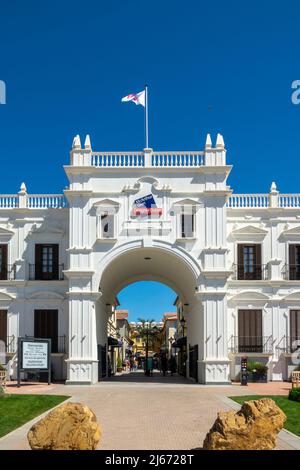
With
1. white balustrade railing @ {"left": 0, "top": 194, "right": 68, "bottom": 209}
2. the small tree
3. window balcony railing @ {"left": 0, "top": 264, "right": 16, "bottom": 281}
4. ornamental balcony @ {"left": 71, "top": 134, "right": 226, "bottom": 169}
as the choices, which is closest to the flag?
ornamental balcony @ {"left": 71, "top": 134, "right": 226, "bottom": 169}

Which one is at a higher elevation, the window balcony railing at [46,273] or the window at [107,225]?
the window at [107,225]

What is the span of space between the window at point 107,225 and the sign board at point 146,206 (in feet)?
4.38

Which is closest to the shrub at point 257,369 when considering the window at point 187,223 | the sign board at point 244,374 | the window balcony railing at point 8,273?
the sign board at point 244,374

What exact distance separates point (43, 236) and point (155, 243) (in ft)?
24.1

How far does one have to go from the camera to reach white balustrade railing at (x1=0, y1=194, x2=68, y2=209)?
40.2m

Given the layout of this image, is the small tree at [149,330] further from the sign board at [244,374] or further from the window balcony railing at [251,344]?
the sign board at [244,374]

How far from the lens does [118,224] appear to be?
1462 inches

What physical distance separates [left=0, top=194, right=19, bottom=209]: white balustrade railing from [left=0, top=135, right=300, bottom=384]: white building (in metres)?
0.09

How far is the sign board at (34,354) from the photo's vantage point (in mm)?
34281

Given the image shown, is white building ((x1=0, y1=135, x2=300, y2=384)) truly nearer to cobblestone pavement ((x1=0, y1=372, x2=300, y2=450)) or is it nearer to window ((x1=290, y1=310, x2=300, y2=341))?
window ((x1=290, y1=310, x2=300, y2=341))

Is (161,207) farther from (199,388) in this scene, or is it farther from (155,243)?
(199,388)

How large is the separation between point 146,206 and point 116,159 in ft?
10.7

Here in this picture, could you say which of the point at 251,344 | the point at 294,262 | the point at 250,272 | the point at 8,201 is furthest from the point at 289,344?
the point at 8,201
